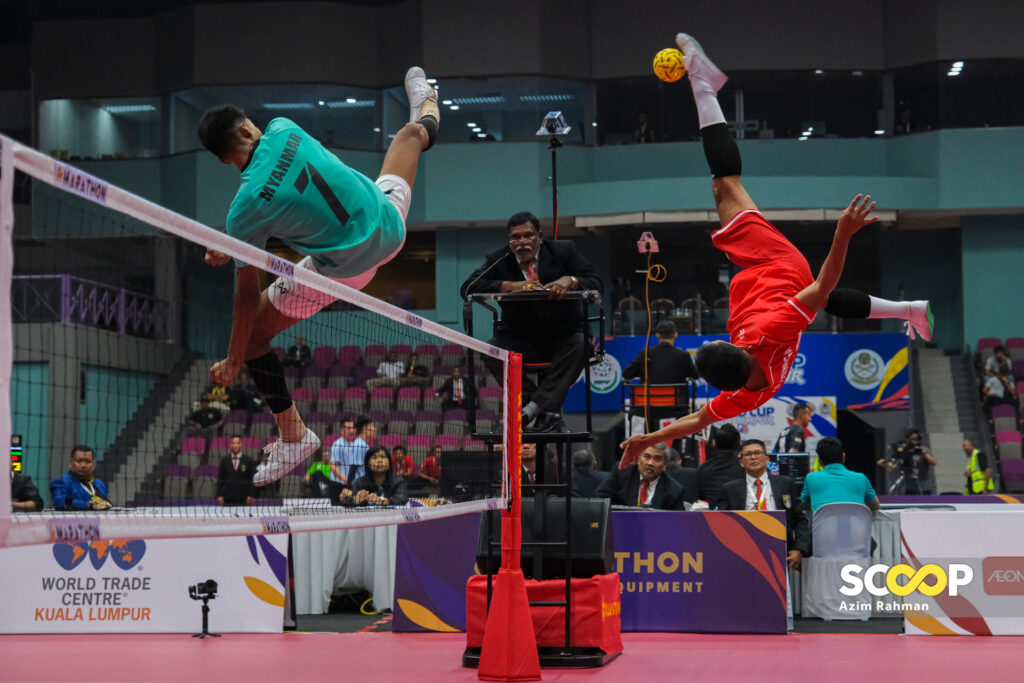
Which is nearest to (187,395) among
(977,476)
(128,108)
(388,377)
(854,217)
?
(388,377)

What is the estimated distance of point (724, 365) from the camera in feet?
19.5

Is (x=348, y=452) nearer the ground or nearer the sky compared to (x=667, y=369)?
nearer the ground

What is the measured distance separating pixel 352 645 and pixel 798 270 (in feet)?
16.8

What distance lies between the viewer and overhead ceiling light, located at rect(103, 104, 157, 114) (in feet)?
78.6

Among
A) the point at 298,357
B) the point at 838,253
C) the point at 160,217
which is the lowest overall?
the point at 160,217

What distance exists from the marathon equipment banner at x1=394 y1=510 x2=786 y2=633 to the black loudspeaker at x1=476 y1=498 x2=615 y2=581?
1505 mm

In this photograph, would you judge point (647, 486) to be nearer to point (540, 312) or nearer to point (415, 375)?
point (540, 312)

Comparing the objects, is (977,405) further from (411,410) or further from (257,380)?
(257,380)

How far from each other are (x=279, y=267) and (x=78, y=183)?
1.15 metres

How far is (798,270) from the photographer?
21.7 feet

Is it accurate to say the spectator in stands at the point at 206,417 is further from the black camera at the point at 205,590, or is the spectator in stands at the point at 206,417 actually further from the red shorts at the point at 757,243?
the red shorts at the point at 757,243

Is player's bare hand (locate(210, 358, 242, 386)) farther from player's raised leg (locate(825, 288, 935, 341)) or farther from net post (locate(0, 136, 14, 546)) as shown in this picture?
player's raised leg (locate(825, 288, 935, 341))

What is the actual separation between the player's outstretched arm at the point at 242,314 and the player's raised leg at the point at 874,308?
11.7 ft

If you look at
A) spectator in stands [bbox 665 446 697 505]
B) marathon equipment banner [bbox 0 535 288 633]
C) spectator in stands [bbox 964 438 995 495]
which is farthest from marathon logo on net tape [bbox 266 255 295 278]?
spectator in stands [bbox 964 438 995 495]
